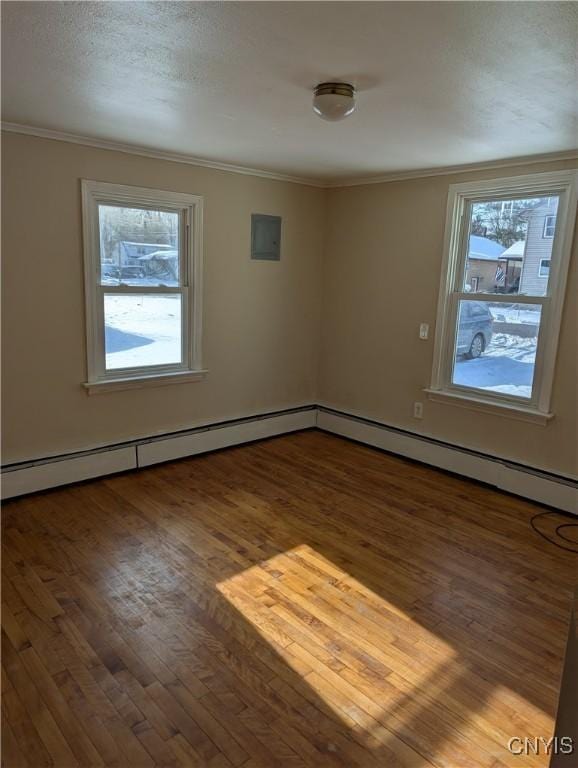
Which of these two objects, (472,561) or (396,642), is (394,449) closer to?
(472,561)

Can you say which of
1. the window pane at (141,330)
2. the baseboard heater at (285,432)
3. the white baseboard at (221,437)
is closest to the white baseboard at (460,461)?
the baseboard heater at (285,432)

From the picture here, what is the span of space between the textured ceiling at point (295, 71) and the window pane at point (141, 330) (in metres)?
1.12

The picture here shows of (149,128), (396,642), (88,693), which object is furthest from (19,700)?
(149,128)

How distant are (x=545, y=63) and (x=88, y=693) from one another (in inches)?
113

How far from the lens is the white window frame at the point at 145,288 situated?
11.7 ft

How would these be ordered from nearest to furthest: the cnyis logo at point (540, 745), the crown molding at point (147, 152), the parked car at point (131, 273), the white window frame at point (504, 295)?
the cnyis logo at point (540, 745), the crown molding at point (147, 152), the white window frame at point (504, 295), the parked car at point (131, 273)

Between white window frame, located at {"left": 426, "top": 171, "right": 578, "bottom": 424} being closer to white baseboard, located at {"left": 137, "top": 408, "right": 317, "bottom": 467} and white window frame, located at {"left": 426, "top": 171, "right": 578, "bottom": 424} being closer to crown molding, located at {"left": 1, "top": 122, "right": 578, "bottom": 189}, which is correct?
crown molding, located at {"left": 1, "top": 122, "right": 578, "bottom": 189}

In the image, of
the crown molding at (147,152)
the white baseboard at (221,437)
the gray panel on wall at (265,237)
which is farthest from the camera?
the gray panel on wall at (265,237)

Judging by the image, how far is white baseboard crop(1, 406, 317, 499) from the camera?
3518 millimetres

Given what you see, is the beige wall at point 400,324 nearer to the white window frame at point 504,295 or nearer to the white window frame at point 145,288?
the white window frame at point 504,295

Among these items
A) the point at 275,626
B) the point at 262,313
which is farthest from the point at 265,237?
the point at 275,626

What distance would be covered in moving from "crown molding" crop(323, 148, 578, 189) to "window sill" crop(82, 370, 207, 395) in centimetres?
212

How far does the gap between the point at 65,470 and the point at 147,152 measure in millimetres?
2308

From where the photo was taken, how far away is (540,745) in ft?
5.98
